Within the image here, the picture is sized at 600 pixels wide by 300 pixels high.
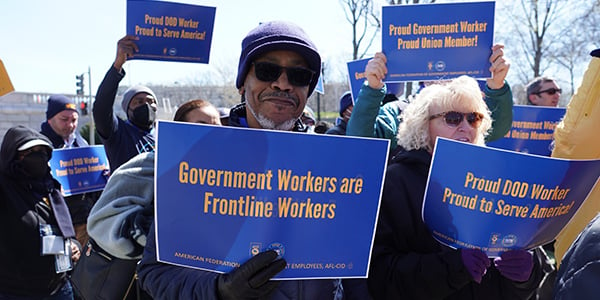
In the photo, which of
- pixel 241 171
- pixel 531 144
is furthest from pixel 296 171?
pixel 531 144

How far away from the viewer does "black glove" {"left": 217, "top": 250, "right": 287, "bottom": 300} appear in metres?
1.49

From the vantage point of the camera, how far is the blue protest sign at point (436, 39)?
327cm

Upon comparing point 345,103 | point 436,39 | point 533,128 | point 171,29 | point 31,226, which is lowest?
point 31,226

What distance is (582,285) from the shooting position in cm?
97

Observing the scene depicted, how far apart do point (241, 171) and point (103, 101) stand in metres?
3.09

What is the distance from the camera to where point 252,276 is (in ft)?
4.97

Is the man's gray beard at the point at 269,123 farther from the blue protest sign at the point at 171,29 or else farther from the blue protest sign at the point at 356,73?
the blue protest sign at the point at 356,73

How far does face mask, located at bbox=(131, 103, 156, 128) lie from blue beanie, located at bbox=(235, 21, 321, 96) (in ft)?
8.20

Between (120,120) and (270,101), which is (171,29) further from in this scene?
(270,101)

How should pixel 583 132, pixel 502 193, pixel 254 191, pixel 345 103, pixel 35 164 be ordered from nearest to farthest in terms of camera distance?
pixel 254 191, pixel 502 193, pixel 583 132, pixel 35 164, pixel 345 103

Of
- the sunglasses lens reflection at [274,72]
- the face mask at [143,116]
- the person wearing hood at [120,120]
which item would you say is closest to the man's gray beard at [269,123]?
the sunglasses lens reflection at [274,72]

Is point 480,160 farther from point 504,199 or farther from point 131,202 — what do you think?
point 131,202

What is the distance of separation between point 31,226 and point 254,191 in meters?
3.17

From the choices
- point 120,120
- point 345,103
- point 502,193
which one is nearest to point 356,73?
point 345,103
